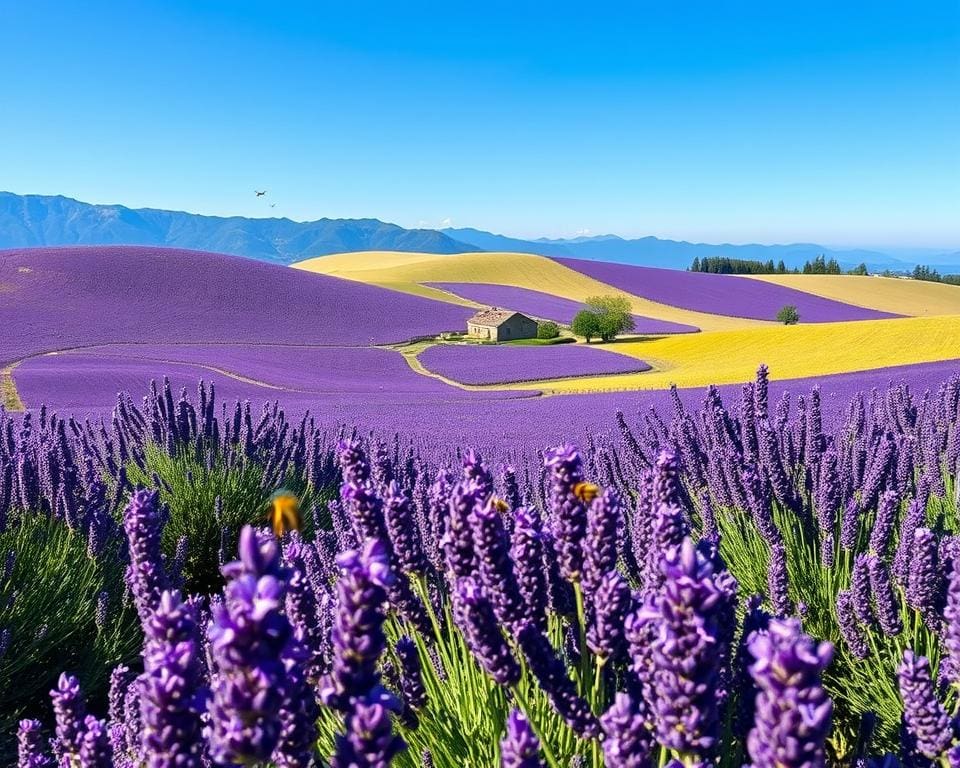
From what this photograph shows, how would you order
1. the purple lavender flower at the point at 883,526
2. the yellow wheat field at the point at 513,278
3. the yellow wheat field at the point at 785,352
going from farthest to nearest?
the yellow wheat field at the point at 513,278 → the yellow wheat field at the point at 785,352 → the purple lavender flower at the point at 883,526

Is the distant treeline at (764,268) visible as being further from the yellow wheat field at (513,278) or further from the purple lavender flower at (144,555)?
the purple lavender flower at (144,555)

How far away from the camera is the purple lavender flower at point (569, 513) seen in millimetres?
1830

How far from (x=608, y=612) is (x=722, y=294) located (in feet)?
263

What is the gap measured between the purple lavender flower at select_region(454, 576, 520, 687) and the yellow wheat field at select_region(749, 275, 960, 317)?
79.9m

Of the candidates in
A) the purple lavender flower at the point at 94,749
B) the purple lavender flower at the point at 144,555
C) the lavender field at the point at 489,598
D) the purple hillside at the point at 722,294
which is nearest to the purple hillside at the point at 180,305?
the purple hillside at the point at 722,294

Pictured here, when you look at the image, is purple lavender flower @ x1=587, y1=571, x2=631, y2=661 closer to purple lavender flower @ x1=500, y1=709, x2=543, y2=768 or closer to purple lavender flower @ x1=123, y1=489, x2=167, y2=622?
purple lavender flower @ x1=500, y1=709, x2=543, y2=768

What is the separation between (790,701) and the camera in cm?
84

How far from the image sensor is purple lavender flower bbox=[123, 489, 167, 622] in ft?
5.93

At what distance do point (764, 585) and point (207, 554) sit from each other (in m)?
3.78

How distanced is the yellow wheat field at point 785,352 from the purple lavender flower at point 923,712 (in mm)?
21740

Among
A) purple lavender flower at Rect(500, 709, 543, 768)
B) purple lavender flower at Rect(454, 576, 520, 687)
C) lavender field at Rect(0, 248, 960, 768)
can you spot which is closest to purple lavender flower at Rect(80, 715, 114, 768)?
lavender field at Rect(0, 248, 960, 768)

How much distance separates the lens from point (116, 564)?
404 centimetres

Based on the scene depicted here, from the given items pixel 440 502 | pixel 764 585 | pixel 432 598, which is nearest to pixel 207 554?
pixel 432 598

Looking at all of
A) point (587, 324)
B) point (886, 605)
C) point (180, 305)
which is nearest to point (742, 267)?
point (587, 324)
